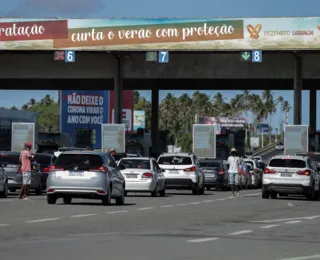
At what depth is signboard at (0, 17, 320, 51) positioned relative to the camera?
57.7 meters

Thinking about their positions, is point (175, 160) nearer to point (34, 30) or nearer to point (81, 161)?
point (81, 161)

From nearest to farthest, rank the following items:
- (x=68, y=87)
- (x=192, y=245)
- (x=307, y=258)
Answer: (x=307, y=258) → (x=192, y=245) → (x=68, y=87)

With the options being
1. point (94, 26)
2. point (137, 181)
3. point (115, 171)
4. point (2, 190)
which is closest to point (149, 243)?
point (115, 171)

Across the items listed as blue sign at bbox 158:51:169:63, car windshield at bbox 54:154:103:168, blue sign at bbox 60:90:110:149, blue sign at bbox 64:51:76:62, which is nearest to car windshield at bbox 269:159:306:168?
car windshield at bbox 54:154:103:168

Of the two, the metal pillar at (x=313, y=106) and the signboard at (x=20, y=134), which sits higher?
the metal pillar at (x=313, y=106)

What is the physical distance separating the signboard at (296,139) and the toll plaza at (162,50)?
163 centimetres

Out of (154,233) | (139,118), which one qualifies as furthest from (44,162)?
(139,118)

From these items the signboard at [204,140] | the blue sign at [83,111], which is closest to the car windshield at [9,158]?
the signboard at [204,140]

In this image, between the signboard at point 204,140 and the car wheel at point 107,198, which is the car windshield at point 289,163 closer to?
Result: the car wheel at point 107,198

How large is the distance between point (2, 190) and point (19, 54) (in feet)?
90.7

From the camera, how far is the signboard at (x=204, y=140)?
205 ft

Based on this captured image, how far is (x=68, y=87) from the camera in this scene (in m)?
70.2

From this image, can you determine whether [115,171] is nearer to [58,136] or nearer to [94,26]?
[94,26]

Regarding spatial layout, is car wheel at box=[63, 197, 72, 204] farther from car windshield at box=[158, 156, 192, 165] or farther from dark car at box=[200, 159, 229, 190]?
dark car at box=[200, 159, 229, 190]
